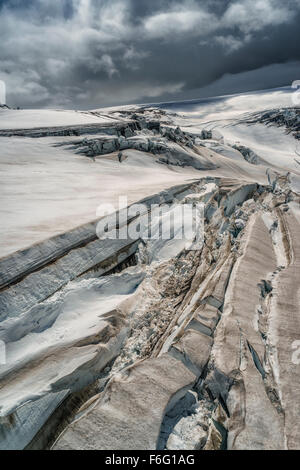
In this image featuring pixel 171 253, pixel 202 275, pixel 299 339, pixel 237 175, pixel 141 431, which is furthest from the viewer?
pixel 237 175

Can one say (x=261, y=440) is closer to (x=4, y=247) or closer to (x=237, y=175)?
(x=4, y=247)

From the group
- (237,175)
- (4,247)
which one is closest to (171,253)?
(4,247)

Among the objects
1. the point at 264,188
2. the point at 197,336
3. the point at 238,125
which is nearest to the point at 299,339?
the point at 197,336

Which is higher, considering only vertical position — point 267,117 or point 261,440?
point 267,117

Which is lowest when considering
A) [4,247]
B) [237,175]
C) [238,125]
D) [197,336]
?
[197,336]

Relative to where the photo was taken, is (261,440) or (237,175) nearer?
(261,440)

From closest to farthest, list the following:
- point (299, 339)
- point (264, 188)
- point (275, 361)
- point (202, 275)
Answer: point (275, 361) → point (299, 339) → point (202, 275) → point (264, 188)
